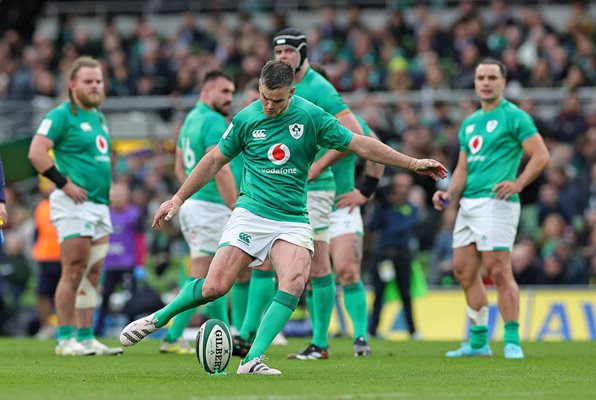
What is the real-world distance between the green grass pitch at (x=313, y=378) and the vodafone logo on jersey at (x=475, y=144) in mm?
2079

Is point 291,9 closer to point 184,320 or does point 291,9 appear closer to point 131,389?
point 184,320

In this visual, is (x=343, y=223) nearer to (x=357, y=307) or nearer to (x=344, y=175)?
(x=344, y=175)

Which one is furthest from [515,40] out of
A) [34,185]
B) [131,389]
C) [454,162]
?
[131,389]

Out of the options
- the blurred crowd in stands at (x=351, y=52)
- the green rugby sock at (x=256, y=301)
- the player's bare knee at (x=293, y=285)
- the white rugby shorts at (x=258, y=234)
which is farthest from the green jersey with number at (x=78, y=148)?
the blurred crowd in stands at (x=351, y=52)

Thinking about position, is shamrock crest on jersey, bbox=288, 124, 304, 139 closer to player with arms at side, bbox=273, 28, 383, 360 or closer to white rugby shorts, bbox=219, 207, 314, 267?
white rugby shorts, bbox=219, 207, 314, 267

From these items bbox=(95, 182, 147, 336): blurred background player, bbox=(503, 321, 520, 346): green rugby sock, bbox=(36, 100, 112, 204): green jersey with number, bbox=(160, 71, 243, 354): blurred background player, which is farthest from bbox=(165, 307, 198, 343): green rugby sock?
bbox=(95, 182, 147, 336): blurred background player

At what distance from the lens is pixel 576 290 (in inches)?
697

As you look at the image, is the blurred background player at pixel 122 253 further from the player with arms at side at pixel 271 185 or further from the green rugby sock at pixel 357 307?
the player with arms at side at pixel 271 185

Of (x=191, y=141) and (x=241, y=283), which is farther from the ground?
(x=191, y=141)

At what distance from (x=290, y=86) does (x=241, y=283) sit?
3957mm

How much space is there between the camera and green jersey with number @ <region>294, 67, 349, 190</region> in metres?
11.1

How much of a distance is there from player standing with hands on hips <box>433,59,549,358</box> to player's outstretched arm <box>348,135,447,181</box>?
2543mm

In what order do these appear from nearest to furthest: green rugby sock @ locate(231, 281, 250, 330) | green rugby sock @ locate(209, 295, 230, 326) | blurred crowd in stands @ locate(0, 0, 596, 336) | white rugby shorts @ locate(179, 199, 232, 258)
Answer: white rugby shorts @ locate(179, 199, 232, 258) < green rugby sock @ locate(209, 295, 230, 326) < green rugby sock @ locate(231, 281, 250, 330) < blurred crowd in stands @ locate(0, 0, 596, 336)

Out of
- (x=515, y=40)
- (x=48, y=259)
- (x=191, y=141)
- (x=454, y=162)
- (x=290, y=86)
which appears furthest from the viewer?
(x=515, y=40)
